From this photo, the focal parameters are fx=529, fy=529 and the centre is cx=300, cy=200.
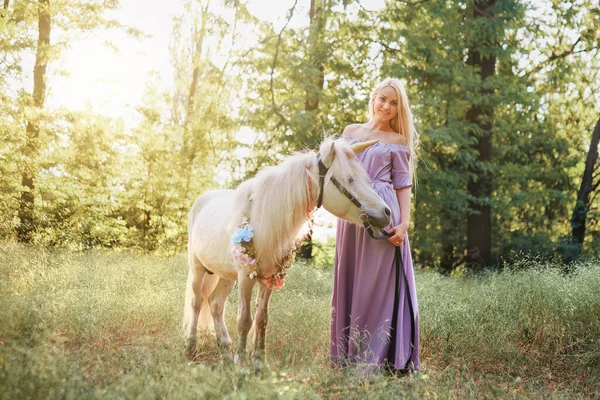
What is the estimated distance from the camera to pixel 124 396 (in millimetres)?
2510

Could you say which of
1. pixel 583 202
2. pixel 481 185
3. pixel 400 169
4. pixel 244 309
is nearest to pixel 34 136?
pixel 244 309

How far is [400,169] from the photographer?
410 centimetres

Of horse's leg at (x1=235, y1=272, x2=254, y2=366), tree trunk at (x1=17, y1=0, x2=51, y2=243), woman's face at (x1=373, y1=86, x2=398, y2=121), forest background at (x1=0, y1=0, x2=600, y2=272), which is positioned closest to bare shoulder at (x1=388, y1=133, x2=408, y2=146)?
woman's face at (x1=373, y1=86, x2=398, y2=121)

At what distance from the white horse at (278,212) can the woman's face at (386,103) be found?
554 mm

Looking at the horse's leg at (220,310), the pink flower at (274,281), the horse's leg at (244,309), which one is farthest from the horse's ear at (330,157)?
the horse's leg at (220,310)

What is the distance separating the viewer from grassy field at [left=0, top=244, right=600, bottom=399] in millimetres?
2750

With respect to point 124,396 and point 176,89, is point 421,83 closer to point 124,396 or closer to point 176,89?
point 176,89

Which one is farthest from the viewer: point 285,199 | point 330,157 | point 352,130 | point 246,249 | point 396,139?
point 352,130

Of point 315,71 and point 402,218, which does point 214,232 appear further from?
point 315,71

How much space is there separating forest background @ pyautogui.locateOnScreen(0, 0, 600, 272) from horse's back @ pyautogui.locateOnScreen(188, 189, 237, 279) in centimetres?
579

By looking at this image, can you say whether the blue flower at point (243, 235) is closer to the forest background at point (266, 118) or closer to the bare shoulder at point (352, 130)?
the bare shoulder at point (352, 130)

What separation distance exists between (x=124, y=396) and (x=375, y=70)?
11.2 metres

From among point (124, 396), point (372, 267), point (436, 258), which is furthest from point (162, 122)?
point (124, 396)

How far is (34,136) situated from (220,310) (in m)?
8.14
